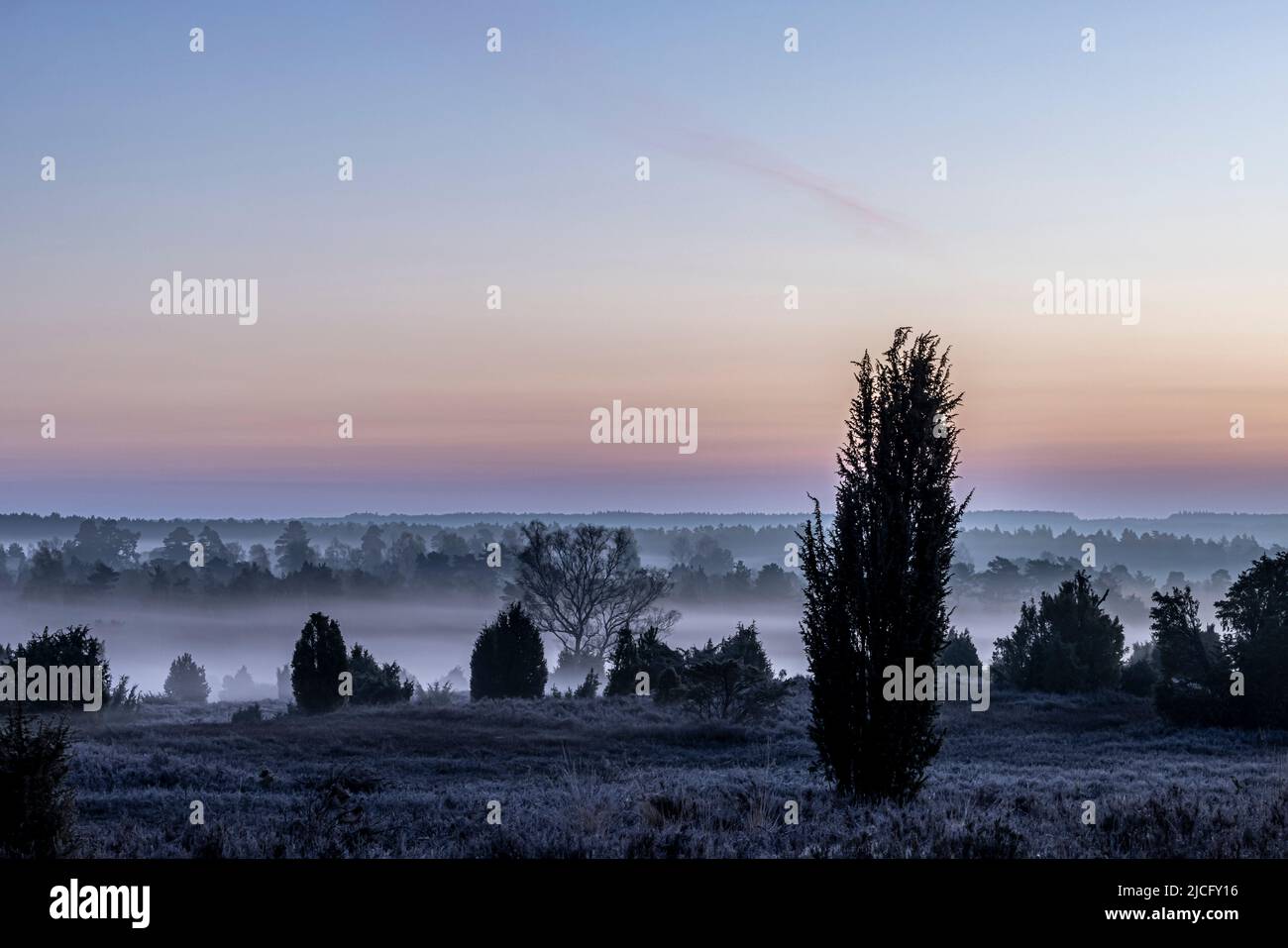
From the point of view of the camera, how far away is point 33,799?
31.0 feet

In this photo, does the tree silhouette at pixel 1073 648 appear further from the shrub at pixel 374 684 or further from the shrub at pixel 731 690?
the shrub at pixel 374 684

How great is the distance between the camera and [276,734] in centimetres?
2881

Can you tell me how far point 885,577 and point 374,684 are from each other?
123 feet

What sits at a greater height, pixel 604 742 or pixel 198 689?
pixel 604 742

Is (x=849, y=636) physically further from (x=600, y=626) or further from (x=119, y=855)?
(x=600, y=626)

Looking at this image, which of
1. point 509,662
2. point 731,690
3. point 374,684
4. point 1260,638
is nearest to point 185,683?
point 374,684

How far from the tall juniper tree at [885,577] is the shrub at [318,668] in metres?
31.0

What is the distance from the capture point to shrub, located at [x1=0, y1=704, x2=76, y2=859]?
932 centimetres

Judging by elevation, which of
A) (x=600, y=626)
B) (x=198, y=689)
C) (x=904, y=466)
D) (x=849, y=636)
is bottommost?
(x=198, y=689)

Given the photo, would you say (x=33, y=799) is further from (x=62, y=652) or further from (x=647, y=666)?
(x=647, y=666)

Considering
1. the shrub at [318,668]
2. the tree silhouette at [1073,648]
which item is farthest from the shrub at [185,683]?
the tree silhouette at [1073,648]

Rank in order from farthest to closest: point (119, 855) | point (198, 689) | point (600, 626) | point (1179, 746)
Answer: point (198, 689)
point (600, 626)
point (1179, 746)
point (119, 855)
